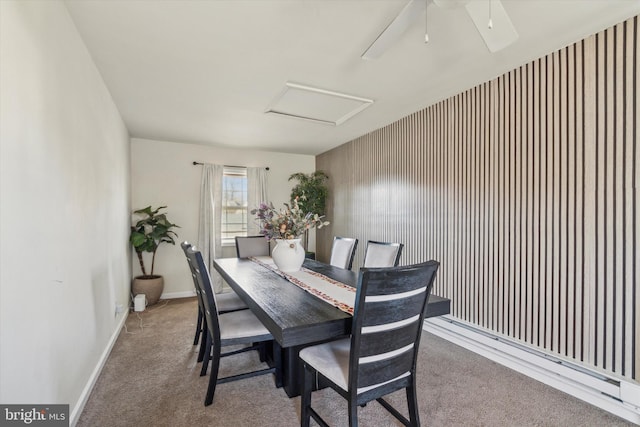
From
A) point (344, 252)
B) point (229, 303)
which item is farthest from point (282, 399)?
point (344, 252)

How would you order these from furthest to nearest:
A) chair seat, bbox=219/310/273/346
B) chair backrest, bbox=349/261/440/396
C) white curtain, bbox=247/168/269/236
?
white curtain, bbox=247/168/269/236 < chair seat, bbox=219/310/273/346 < chair backrest, bbox=349/261/440/396

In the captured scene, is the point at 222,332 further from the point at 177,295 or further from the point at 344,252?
the point at 177,295

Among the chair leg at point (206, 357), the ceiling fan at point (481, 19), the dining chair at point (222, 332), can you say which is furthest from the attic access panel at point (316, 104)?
the chair leg at point (206, 357)

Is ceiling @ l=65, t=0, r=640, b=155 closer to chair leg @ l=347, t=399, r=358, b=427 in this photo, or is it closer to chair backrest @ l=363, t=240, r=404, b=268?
chair backrest @ l=363, t=240, r=404, b=268

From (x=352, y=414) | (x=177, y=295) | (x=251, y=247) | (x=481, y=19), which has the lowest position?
(x=177, y=295)

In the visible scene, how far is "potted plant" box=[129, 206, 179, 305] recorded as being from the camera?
422 cm

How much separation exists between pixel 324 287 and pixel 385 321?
2.67 feet

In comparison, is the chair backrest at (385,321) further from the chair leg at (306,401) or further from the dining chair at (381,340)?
the chair leg at (306,401)

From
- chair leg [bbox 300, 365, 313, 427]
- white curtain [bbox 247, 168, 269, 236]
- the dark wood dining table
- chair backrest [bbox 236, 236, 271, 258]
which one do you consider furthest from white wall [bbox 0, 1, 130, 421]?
white curtain [bbox 247, 168, 269, 236]

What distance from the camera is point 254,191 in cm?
551

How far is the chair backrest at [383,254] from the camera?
108 inches

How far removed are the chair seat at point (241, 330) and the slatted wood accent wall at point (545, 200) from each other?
81.2 inches

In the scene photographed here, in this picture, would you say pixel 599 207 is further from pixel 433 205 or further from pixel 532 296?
pixel 433 205

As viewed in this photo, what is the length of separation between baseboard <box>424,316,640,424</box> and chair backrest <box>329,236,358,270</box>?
121 centimetres
